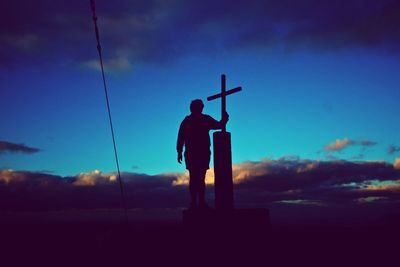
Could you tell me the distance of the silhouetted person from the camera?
1130cm

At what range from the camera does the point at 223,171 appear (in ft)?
36.3

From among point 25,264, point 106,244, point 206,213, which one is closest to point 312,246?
point 206,213

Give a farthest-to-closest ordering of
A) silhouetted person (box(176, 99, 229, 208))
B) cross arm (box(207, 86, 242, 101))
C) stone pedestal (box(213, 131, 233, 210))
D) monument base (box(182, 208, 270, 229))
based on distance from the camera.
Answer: cross arm (box(207, 86, 242, 101)), silhouetted person (box(176, 99, 229, 208)), stone pedestal (box(213, 131, 233, 210)), monument base (box(182, 208, 270, 229))

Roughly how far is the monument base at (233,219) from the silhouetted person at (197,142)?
1491 millimetres

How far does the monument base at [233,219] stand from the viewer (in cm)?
939

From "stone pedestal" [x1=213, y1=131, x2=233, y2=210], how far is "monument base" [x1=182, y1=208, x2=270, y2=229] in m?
1.05

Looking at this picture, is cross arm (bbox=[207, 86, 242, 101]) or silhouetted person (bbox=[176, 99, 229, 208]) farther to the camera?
cross arm (bbox=[207, 86, 242, 101])

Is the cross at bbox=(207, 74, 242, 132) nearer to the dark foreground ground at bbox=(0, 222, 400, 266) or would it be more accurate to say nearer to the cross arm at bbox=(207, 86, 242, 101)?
the cross arm at bbox=(207, 86, 242, 101)

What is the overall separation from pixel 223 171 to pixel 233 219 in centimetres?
188

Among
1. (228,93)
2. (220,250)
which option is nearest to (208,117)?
(228,93)

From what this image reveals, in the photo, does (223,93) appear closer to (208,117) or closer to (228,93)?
(228,93)

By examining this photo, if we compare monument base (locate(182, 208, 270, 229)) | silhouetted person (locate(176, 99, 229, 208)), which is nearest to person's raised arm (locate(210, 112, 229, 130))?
silhouetted person (locate(176, 99, 229, 208))

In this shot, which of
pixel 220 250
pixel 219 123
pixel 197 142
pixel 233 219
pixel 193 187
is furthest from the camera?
pixel 219 123

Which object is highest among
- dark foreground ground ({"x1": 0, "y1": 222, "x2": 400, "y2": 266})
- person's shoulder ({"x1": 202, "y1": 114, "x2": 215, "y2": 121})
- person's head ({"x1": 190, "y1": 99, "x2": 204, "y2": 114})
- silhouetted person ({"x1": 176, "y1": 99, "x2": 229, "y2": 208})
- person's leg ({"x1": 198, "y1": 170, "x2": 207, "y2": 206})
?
person's head ({"x1": 190, "y1": 99, "x2": 204, "y2": 114})
